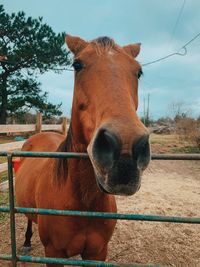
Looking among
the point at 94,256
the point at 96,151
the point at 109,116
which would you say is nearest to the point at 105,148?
the point at 96,151

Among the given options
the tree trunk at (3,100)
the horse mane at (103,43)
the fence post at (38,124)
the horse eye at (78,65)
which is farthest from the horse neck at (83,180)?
the tree trunk at (3,100)

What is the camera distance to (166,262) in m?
3.74

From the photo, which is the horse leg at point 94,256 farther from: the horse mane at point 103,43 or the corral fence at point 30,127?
the corral fence at point 30,127

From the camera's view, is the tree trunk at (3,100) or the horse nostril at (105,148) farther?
the tree trunk at (3,100)

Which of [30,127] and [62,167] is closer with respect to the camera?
[62,167]

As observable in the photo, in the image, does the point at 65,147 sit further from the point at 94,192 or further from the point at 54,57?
the point at 54,57

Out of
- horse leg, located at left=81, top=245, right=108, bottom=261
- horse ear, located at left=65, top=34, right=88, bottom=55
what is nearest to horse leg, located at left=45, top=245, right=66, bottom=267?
horse leg, located at left=81, top=245, right=108, bottom=261

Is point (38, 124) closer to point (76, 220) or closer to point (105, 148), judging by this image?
point (76, 220)

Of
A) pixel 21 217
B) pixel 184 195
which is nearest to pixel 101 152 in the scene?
pixel 21 217

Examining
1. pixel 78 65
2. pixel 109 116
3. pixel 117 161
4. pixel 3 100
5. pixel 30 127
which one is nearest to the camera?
pixel 117 161

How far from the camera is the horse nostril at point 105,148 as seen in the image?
1338 millimetres

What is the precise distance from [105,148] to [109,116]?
0.17 meters

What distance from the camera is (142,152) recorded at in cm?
138

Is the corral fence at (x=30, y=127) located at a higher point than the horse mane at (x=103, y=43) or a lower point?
lower
